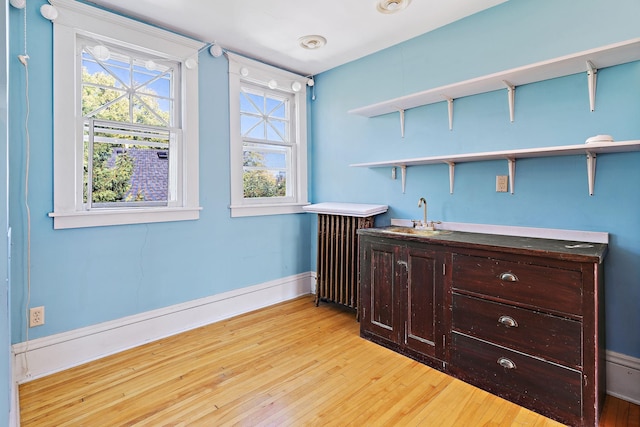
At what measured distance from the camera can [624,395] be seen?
1.99m

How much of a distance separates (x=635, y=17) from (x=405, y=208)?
185 cm

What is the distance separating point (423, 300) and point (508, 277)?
585 mm

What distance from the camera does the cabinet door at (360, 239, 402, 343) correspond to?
99.5 inches

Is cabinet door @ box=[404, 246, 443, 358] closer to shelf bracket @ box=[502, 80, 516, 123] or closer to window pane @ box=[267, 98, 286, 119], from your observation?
shelf bracket @ box=[502, 80, 516, 123]

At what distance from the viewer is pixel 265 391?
206 centimetres

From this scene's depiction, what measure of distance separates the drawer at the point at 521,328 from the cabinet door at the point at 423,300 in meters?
0.14

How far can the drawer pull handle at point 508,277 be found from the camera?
1920 mm

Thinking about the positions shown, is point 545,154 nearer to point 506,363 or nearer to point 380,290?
point 506,363

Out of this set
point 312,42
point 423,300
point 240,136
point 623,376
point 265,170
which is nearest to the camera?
point 623,376

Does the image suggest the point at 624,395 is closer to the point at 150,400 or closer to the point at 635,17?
the point at 635,17

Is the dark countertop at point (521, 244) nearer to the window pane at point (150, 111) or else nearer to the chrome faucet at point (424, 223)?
the chrome faucet at point (424, 223)

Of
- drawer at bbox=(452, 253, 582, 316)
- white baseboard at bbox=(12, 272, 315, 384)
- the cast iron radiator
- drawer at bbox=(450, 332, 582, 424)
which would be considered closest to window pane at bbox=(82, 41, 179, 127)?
white baseboard at bbox=(12, 272, 315, 384)

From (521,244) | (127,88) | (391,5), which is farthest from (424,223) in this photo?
(127,88)

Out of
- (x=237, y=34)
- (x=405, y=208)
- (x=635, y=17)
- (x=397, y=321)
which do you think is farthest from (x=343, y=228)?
(x=635, y=17)
